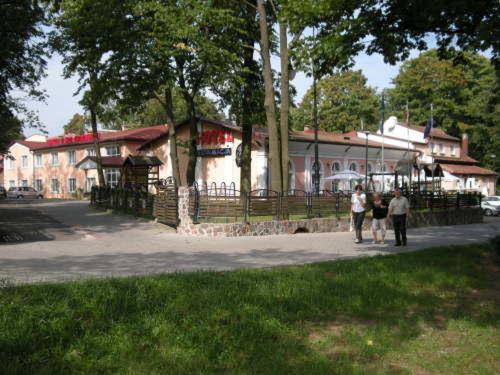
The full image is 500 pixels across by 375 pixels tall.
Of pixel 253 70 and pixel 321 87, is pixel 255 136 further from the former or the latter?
pixel 321 87

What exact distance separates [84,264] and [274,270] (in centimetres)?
410

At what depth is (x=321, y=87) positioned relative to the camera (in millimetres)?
65500

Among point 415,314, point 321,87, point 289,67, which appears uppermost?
point 321,87

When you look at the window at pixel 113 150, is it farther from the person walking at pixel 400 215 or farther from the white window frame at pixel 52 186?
the person walking at pixel 400 215

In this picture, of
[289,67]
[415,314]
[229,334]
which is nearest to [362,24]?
[415,314]

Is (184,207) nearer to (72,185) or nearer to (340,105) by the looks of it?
(72,185)

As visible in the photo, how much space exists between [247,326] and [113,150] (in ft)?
156

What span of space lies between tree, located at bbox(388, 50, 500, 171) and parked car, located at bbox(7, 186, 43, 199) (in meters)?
44.3

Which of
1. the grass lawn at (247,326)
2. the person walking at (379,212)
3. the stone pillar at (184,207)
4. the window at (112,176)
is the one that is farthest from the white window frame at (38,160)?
the grass lawn at (247,326)

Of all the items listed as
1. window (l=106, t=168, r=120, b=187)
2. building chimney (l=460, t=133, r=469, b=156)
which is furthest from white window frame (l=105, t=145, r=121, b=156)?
building chimney (l=460, t=133, r=469, b=156)

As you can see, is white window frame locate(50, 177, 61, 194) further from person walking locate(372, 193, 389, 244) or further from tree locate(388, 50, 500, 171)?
person walking locate(372, 193, 389, 244)

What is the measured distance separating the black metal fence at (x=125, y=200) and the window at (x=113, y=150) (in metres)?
18.0

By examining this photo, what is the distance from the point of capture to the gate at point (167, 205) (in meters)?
19.8

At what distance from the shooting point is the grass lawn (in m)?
5.22
